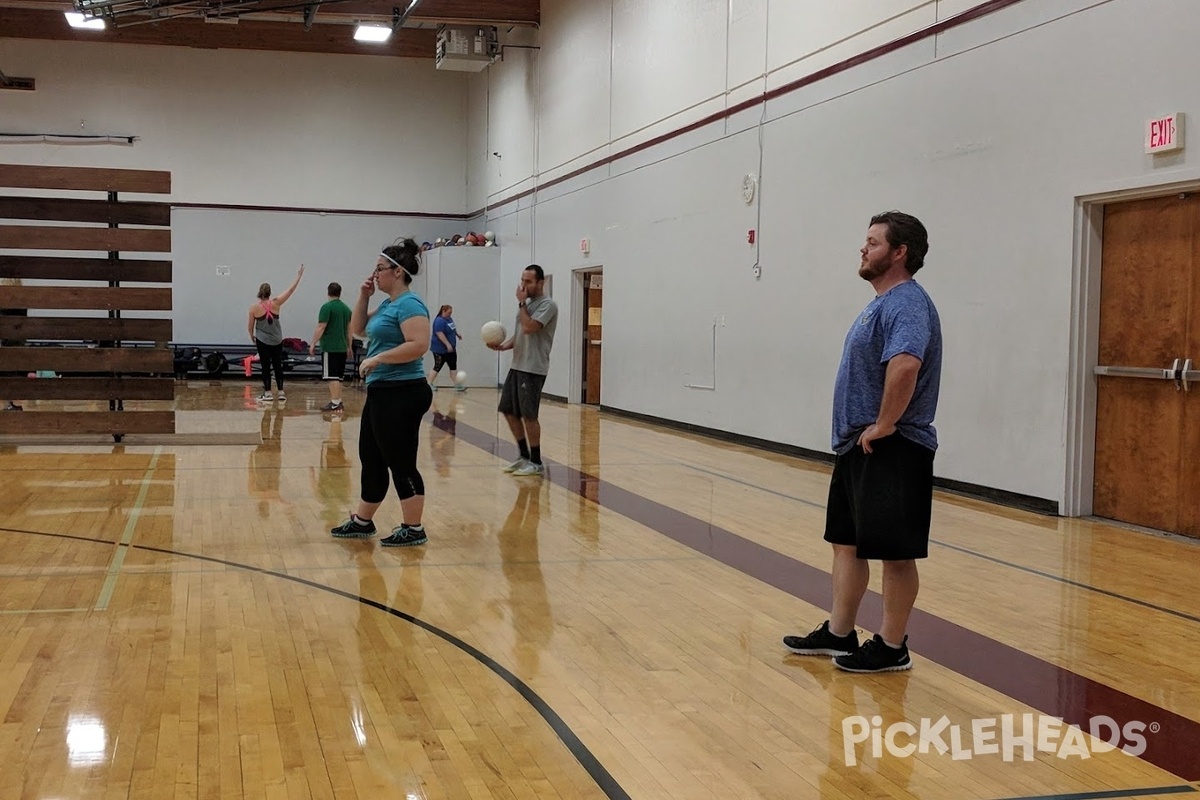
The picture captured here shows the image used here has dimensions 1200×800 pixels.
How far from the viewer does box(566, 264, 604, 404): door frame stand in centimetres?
1691

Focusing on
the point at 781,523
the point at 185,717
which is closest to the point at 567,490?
the point at 781,523

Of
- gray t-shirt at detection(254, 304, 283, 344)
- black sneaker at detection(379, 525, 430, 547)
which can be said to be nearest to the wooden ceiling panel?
gray t-shirt at detection(254, 304, 283, 344)

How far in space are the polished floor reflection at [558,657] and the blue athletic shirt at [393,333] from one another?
35.1 inches

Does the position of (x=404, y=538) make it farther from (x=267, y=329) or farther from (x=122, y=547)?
(x=267, y=329)

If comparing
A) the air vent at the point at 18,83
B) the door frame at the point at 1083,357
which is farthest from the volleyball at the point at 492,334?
the air vent at the point at 18,83

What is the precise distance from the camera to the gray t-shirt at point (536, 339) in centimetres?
841

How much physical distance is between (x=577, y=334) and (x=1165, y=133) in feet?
36.3

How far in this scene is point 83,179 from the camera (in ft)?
33.0

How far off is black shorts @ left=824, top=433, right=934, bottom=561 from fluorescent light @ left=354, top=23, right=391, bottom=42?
1749 centimetres

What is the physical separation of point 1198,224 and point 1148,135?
1.87 ft

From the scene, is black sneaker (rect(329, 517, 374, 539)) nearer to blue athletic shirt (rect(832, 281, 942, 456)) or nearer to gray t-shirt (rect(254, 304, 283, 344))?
blue athletic shirt (rect(832, 281, 942, 456))

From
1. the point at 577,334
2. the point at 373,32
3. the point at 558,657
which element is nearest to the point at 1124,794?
the point at 558,657

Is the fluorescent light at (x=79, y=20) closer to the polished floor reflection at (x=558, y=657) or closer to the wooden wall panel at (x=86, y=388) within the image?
the wooden wall panel at (x=86, y=388)

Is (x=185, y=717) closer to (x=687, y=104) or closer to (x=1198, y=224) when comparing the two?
(x=1198, y=224)
